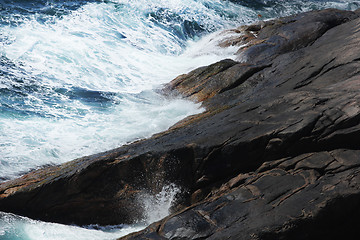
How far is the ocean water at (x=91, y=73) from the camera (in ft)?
27.7

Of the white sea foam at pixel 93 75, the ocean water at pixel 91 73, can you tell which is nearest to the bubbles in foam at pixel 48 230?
the ocean water at pixel 91 73

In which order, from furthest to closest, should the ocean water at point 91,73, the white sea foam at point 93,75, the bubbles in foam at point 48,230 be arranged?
the white sea foam at point 93,75 < the ocean water at point 91,73 < the bubbles in foam at point 48,230

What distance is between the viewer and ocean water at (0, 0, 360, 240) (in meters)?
8.45

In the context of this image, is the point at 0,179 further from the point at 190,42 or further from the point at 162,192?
the point at 190,42

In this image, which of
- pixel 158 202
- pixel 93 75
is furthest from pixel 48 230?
pixel 93 75

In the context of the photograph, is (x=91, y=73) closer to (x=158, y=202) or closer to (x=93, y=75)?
(x=93, y=75)

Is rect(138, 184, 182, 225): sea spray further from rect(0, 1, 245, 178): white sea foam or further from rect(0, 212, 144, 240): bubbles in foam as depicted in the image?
rect(0, 1, 245, 178): white sea foam

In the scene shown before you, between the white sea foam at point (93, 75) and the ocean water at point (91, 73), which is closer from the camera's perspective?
the ocean water at point (91, 73)

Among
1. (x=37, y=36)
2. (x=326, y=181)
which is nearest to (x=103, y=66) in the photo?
(x=37, y=36)

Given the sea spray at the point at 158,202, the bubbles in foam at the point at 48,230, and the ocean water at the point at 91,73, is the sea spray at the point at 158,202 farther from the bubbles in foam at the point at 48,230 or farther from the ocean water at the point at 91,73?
the bubbles in foam at the point at 48,230

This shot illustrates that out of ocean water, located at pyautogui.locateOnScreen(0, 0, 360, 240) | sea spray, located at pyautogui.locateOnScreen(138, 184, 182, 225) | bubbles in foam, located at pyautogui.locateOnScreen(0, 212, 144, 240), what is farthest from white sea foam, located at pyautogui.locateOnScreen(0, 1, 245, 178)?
sea spray, located at pyautogui.locateOnScreen(138, 184, 182, 225)

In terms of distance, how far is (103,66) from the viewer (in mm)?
13117

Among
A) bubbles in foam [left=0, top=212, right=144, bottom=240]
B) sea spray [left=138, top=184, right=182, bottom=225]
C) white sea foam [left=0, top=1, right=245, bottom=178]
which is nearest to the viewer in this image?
bubbles in foam [left=0, top=212, right=144, bottom=240]

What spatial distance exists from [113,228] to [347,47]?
200 inches
